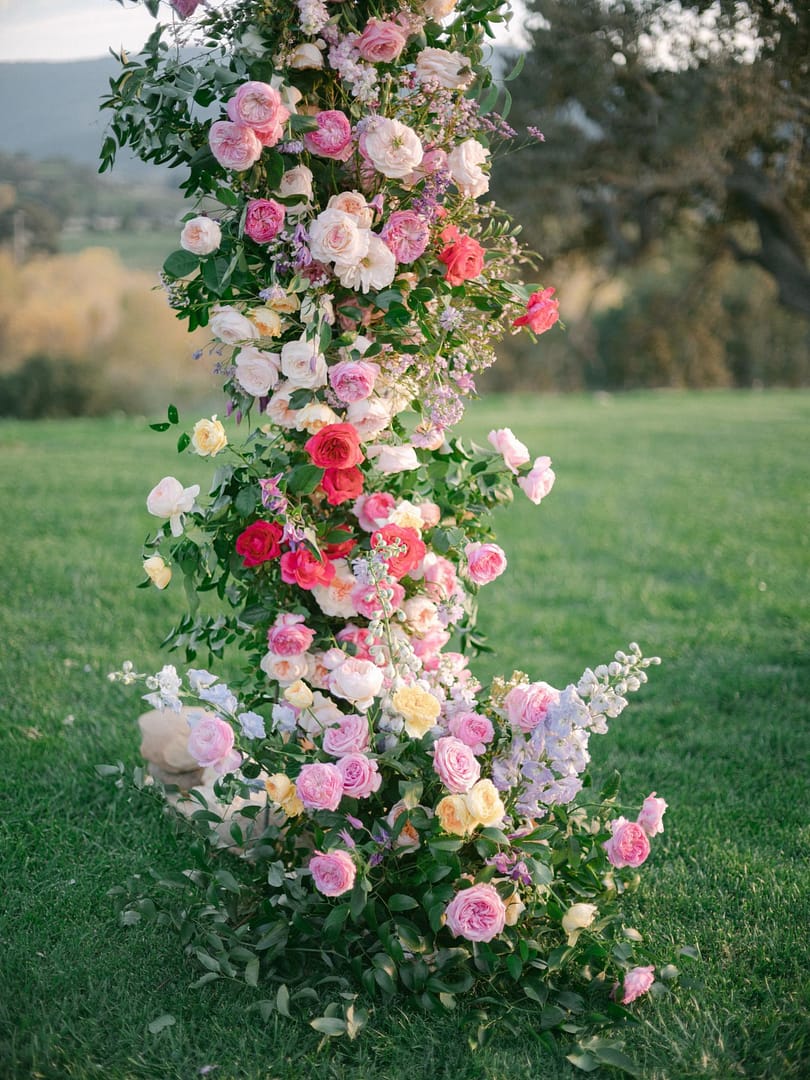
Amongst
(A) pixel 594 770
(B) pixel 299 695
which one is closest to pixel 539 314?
(B) pixel 299 695

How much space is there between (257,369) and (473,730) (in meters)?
0.97

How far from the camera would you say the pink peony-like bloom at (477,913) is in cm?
199

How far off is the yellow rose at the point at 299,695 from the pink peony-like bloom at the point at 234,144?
1.16 metres

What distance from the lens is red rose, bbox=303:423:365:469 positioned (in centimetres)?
208

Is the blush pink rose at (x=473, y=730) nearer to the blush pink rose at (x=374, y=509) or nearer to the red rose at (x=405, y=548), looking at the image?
the red rose at (x=405, y=548)

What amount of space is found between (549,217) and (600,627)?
6.44 metres

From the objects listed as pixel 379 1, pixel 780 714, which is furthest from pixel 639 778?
pixel 379 1

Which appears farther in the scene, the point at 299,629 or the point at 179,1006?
the point at 299,629

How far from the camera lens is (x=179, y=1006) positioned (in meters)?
2.09

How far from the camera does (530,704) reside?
6.91ft

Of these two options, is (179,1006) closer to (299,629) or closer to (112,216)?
(299,629)

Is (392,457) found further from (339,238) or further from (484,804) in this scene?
(484,804)

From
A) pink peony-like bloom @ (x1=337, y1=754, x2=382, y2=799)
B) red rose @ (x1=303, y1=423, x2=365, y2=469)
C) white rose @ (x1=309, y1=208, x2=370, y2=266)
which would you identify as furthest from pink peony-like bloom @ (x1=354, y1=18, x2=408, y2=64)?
pink peony-like bloom @ (x1=337, y1=754, x2=382, y2=799)

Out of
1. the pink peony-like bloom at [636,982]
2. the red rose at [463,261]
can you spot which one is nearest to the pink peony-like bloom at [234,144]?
the red rose at [463,261]
